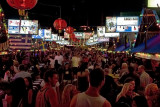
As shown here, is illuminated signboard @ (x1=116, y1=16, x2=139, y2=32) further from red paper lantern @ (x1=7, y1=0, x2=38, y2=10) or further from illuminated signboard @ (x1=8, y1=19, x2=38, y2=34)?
red paper lantern @ (x1=7, y1=0, x2=38, y2=10)

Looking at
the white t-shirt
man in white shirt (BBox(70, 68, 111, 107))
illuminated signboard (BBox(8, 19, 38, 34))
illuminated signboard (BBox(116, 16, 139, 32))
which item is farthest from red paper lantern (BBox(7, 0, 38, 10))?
illuminated signboard (BBox(8, 19, 38, 34))

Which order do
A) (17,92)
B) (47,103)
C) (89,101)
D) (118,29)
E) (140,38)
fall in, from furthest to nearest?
(140,38)
(118,29)
(17,92)
(47,103)
(89,101)

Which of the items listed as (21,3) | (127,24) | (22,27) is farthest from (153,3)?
(22,27)

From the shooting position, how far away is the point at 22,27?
19859 millimetres

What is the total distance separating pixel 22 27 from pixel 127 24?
8.66 metres

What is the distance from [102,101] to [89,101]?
0.16 metres

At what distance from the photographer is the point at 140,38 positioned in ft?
66.2

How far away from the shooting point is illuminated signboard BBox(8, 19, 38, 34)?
19.7 metres

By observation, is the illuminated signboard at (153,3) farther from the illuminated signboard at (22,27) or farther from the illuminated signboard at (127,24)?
the illuminated signboard at (22,27)

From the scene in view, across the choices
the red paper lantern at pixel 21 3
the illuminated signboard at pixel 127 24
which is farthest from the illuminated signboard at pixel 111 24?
→ the red paper lantern at pixel 21 3

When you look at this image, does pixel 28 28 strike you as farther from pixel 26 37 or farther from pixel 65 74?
pixel 26 37

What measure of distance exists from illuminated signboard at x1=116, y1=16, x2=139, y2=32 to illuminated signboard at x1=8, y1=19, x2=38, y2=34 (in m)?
7.09

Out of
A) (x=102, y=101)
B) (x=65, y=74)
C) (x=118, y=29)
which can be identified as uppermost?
(x=118, y=29)

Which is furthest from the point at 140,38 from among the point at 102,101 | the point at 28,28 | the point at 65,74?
the point at 102,101
